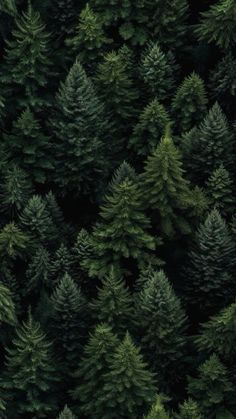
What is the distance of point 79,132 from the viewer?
2908cm

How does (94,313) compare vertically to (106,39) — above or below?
below

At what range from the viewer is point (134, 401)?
25.6 metres

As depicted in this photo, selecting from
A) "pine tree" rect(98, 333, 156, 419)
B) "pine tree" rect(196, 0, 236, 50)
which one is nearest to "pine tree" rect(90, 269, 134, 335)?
"pine tree" rect(98, 333, 156, 419)

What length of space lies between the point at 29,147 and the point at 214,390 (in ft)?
35.0

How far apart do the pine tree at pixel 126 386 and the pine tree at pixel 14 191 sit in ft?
21.7

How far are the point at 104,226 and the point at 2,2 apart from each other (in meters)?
8.72

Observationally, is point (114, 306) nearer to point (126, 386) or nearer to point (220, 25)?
point (126, 386)

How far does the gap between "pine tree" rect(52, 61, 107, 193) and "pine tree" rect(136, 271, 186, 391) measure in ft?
15.5

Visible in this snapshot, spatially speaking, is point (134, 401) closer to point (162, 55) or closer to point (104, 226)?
point (104, 226)

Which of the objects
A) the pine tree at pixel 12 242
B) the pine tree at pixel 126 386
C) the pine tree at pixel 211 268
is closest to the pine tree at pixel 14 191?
the pine tree at pixel 12 242

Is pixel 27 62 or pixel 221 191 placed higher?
pixel 221 191

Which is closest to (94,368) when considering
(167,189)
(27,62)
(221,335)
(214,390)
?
(214,390)

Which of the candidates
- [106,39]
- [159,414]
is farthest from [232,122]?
[159,414]

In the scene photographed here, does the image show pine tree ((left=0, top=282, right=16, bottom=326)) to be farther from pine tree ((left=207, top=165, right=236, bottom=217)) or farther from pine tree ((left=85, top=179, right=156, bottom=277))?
pine tree ((left=207, top=165, right=236, bottom=217))
